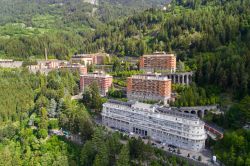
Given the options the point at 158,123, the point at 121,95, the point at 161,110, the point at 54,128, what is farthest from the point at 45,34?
the point at 158,123

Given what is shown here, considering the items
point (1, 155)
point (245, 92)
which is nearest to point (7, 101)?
point (1, 155)

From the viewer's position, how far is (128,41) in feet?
332

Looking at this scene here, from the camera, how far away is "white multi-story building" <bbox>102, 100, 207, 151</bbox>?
4697cm

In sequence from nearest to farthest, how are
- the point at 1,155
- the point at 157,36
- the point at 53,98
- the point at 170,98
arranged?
the point at 1,155 < the point at 170,98 < the point at 53,98 < the point at 157,36

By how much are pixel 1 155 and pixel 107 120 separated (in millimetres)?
21719

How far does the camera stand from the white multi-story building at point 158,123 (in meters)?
47.0

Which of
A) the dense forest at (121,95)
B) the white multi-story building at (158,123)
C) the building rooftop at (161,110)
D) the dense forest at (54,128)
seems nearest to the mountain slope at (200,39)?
the dense forest at (121,95)

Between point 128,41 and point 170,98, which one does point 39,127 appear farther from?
point 128,41

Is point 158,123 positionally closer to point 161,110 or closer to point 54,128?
point 161,110

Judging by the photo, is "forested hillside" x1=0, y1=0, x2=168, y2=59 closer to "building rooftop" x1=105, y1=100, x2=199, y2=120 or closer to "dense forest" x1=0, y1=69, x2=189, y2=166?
"dense forest" x1=0, y1=69, x2=189, y2=166

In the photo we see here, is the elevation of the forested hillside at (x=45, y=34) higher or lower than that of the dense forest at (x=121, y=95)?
higher

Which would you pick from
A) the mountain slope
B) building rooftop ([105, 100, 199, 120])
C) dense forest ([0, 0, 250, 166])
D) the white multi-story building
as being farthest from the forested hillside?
building rooftop ([105, 100, 199, 120])

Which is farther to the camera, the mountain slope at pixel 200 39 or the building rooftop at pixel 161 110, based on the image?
the mountain slope at pixel 200 39

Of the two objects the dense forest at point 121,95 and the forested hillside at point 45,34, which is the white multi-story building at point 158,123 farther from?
the forested hillside at point 45,34
